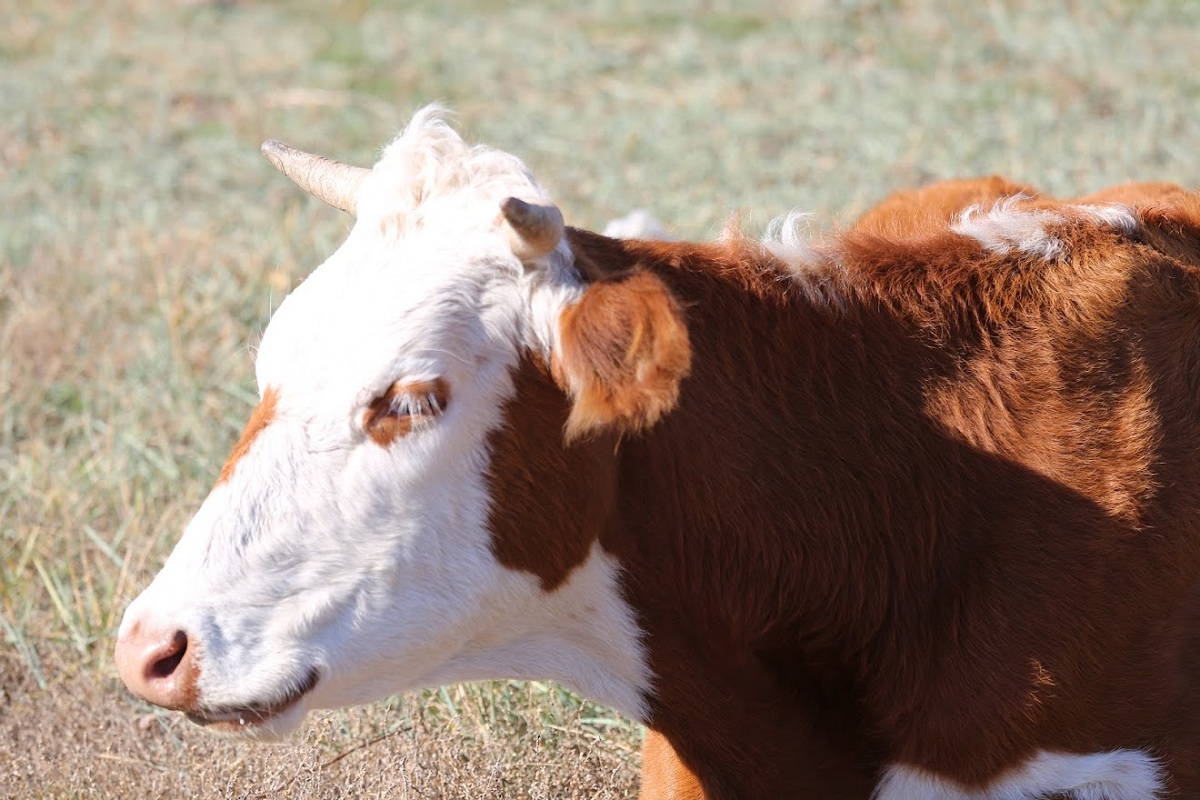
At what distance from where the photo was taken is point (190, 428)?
567cm

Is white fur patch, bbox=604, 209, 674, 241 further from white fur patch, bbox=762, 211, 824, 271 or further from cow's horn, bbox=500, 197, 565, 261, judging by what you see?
cow's horn, bbox=500, 197, 565, 261

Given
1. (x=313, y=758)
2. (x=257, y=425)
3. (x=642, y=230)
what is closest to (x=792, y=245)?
(x=642, y=230)

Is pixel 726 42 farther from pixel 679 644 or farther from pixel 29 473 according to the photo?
pixel 679 644

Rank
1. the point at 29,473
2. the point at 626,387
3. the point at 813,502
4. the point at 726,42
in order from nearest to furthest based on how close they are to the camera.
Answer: the point at 626,387 → the point at 813,502 → the point at 29,473 → the point at 726,42

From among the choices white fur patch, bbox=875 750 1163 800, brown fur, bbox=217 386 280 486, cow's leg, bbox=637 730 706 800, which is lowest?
cow's leg, bbox=637 730 706 800

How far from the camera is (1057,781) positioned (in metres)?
2.94

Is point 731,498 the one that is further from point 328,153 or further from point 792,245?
point 328,153

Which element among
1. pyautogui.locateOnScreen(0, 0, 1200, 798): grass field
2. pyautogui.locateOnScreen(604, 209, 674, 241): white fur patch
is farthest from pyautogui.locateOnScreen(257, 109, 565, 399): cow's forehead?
pyautogui.locateOnScreen(0, 0, 1200, 798): grass field

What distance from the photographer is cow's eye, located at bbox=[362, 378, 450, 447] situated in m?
2.61

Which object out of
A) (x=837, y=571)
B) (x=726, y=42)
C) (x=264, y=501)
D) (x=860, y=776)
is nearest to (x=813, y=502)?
(x=837, y=571)

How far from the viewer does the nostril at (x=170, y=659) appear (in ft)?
8.47

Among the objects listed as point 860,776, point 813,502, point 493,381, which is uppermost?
point 493,381

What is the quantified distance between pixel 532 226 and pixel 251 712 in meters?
1.01

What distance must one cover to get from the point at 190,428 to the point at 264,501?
3.19 meters
